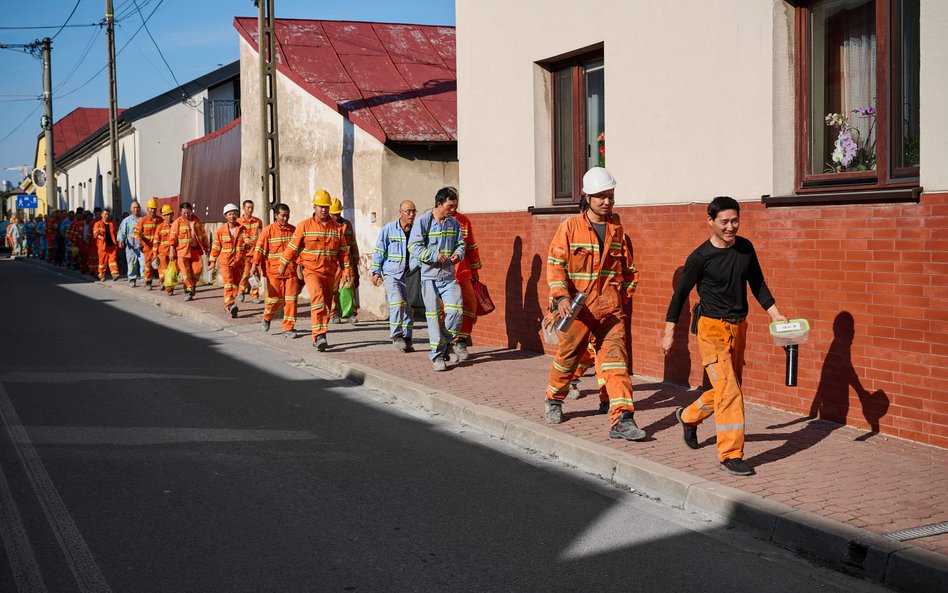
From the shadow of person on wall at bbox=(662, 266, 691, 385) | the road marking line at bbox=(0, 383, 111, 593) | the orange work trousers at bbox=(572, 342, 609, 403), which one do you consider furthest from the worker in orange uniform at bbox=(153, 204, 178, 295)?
the shadow of person on wall at bbox=(662, 266, 691, 385)

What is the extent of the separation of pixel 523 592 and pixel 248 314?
13323 mm

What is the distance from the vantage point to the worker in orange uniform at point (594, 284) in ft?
25.1

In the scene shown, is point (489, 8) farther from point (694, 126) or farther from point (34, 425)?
point (34, 425)

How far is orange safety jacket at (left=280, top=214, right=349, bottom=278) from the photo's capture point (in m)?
12.8

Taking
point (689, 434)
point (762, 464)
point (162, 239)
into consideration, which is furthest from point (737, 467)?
point (162, 239)

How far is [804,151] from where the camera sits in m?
8.38

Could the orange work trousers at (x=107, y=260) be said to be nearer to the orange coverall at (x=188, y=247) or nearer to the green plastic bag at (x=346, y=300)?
the orange coverall at (x=188, y=247)

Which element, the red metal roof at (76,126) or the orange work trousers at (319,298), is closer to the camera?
the orange work trousers at (319,298)

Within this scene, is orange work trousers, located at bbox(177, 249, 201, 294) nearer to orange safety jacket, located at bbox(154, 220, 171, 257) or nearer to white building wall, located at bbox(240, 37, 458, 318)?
orange safety jacket, located at bbox(154, 220, 171, 257)

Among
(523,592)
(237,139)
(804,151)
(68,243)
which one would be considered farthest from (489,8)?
(68,243)

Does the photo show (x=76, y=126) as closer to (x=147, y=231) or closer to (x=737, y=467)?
(x=147, y=231)

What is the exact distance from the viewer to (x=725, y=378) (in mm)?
6492

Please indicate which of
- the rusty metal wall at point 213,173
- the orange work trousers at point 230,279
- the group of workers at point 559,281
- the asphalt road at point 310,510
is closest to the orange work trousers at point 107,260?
the rusty metal wall at point 213,173

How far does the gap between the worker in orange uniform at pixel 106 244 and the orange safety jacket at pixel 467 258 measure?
16652 mm
